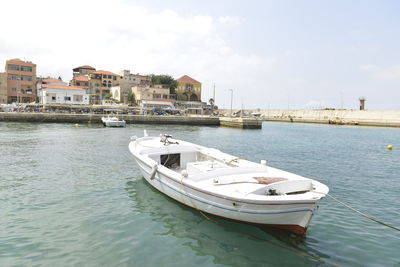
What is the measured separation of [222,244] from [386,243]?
15.3ft

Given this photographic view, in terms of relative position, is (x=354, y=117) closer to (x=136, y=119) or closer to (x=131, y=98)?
(x=136, y=119)

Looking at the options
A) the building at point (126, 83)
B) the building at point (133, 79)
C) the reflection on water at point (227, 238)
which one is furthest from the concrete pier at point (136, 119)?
the reflection on water at point (227, 238)

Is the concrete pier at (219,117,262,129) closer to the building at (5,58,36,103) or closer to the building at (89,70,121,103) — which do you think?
the building at (89,70,121,103)

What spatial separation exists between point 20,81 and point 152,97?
35300mm

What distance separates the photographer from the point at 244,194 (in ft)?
22.2

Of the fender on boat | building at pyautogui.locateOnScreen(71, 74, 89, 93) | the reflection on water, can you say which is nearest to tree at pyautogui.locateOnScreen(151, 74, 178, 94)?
building at pyautogui.locateOnScreen(71, 74, 89, 93)

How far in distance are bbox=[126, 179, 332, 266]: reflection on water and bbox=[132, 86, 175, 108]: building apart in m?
65.1

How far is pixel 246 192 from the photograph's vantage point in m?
7.02

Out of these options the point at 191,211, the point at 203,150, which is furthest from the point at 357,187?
the point at 191,211

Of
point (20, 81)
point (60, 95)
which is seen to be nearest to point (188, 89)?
point (60, 95)

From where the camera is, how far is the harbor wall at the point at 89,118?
49944 millimetres

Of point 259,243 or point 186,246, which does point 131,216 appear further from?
point 259,243

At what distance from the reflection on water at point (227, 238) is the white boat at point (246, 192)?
369mm

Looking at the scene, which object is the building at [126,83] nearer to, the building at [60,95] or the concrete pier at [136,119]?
the building at [60,95]
